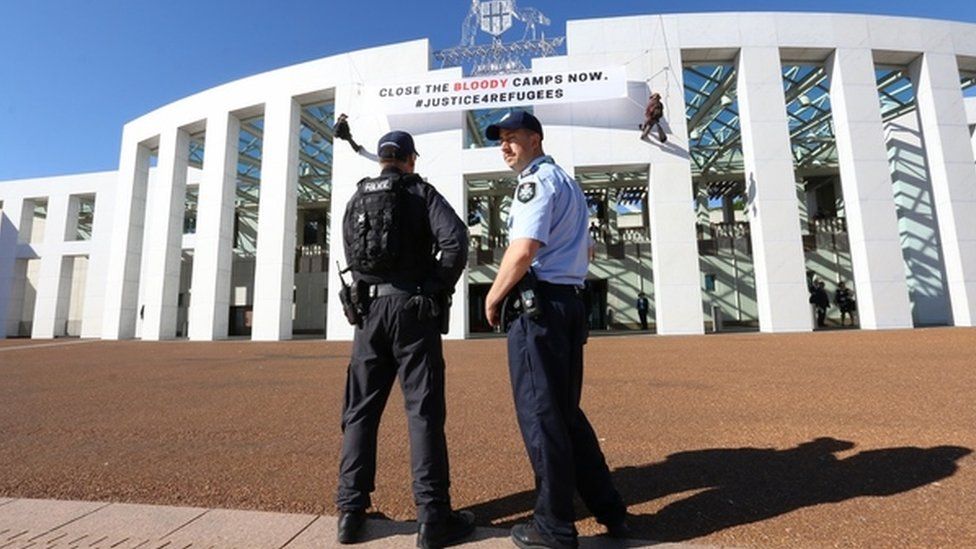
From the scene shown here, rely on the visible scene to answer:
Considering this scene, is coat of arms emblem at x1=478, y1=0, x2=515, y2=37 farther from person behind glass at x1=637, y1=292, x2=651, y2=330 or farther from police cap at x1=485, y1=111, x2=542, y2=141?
police cap at x1=485, y1=111, x2=542, y2=141

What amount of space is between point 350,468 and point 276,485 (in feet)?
3.05

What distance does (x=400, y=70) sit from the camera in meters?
16.1

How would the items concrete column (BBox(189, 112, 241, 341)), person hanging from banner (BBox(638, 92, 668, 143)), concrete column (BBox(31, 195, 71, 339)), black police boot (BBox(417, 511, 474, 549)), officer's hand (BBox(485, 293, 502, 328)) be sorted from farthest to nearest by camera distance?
concrete column (BBox(31, 195, 71, 339)), concrete column (BBox(189, 112, 241, 341)), person hanging from banner (BBox(638, 92, 668, 143)), officer's hand (BBox(485, 293, 502, 328)), black police boot (BBox(417, 511, 474, 549))

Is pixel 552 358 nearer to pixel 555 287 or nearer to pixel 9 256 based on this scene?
pixel 555 287

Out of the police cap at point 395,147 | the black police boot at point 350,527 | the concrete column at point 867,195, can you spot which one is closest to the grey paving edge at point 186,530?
the black police boot at point 350,527

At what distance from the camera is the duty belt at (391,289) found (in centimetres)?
227

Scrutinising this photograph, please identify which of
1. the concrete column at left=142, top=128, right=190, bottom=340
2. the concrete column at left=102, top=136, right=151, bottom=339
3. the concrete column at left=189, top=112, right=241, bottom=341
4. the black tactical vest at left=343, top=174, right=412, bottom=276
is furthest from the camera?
the concrete column at left=102, top=136, right=151, bottom=339

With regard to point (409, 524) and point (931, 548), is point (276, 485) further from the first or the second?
point (931, 548)

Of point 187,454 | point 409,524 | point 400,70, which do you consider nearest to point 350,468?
point 409,524

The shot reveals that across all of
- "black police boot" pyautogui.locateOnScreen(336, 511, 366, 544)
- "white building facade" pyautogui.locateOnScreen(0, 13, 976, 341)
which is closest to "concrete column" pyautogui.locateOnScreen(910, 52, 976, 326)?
"white building facade" pyautogui.locateOnScreen(0, 13, 976, 341)

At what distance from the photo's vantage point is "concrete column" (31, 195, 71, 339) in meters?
24.4

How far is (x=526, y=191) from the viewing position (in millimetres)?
2125

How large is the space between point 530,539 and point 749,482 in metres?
1.54

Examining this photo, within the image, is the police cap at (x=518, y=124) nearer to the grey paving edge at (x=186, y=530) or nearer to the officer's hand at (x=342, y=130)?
the grey paving edge at (x=186, y=530)
